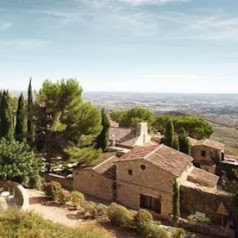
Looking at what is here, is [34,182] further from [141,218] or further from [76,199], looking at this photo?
[141,218]

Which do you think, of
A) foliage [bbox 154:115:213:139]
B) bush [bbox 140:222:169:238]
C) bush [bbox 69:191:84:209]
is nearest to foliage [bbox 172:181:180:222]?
bush [bbox 140:222:169:238]

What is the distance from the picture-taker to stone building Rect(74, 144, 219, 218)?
27484 millimetres

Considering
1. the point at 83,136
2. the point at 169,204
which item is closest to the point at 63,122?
the point at 83,136

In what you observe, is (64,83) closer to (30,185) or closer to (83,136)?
(83,136)

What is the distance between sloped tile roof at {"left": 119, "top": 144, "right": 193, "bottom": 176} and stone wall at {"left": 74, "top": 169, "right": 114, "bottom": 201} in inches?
111

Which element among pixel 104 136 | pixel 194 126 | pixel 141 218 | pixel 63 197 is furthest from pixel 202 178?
pixel 194 126

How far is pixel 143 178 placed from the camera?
93.2ft

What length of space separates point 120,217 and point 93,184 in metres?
10.3

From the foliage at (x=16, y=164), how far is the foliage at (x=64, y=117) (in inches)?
232

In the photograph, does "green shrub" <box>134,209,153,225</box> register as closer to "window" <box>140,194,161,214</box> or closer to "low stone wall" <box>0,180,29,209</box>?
"low stone wall" <box>0,180,29,209</box>

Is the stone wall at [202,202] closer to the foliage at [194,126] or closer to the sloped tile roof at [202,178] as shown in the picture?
the sloped tile roof at [202,178]

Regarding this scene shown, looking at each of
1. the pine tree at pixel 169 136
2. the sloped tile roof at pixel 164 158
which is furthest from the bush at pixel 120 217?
the pine tree at pixel 169 136

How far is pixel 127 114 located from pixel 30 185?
39.7 metres

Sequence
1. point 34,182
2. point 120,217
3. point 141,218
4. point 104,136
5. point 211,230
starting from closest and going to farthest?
point 141,218 → point 120,217 → point 211,230 → point 34,182 → point 104,136
